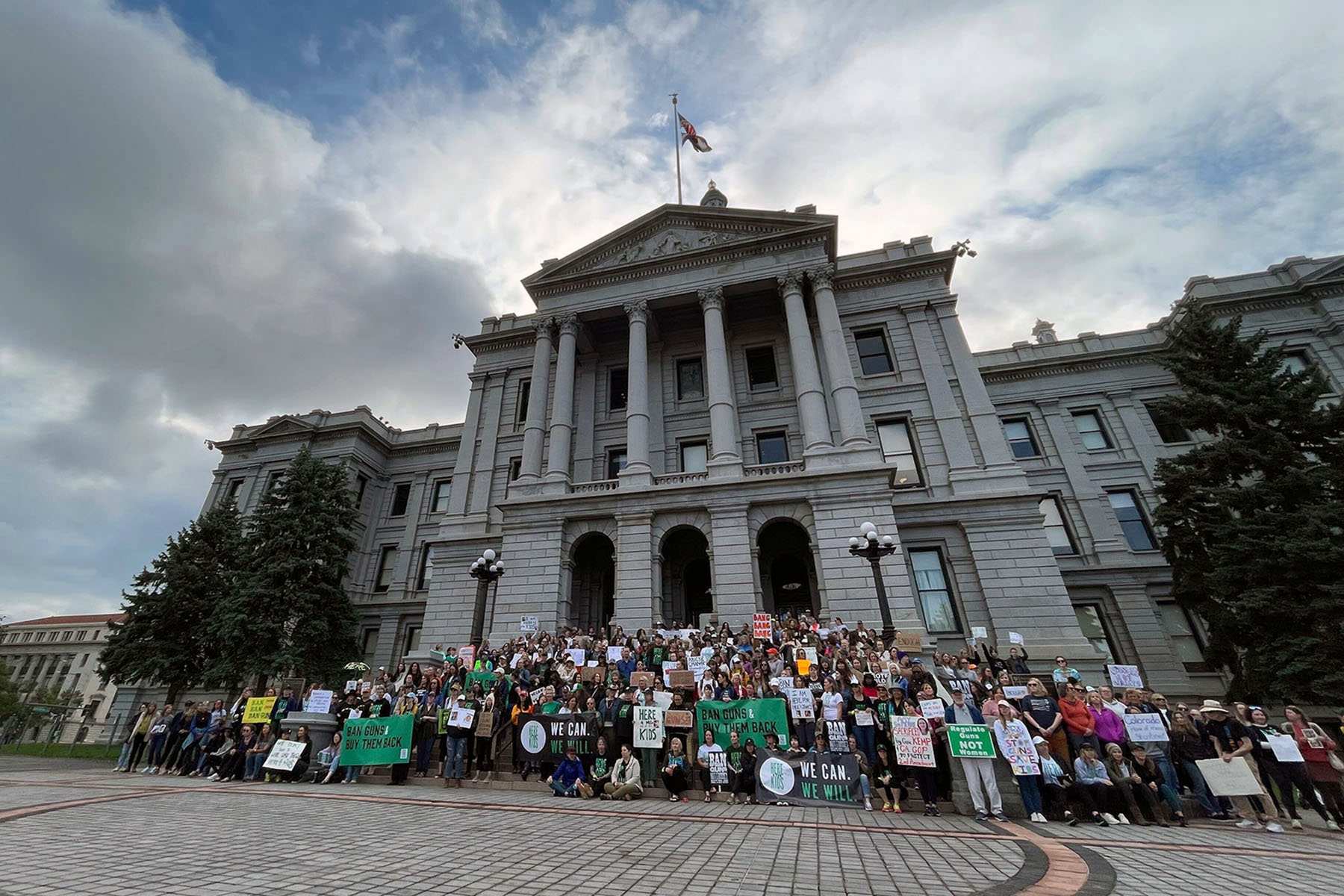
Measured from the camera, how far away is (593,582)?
24672 mm

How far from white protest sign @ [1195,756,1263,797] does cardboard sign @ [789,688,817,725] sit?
5.66 meters

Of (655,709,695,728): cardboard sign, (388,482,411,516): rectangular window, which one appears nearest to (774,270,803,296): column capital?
(655,709,695,728): cardboard sign

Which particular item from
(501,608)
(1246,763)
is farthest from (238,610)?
(1246,763)

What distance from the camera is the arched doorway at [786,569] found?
23.2 m

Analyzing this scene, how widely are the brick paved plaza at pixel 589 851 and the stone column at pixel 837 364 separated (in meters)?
15.4

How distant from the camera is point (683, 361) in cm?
2933

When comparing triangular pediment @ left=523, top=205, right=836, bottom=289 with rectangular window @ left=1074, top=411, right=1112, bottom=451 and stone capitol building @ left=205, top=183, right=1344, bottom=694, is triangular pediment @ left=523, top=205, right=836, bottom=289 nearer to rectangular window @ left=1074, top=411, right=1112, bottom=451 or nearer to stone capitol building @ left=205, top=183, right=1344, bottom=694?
stone capitol building @ left=205, top=183, right=1344, bottom=694

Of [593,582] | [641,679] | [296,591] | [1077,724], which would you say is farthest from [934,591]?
[296,591]

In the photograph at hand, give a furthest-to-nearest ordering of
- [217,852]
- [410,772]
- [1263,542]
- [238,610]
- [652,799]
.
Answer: [238,610] → [1263,542] → [410,772] → [652,799] → [217,852]

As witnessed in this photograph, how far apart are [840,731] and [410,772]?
29.4ft

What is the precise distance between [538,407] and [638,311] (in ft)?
21.4

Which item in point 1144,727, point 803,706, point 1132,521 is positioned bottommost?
point 1144,727

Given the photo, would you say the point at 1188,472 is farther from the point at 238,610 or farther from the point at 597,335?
the point at 238,610

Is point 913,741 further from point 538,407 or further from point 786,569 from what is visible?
point 538,407
